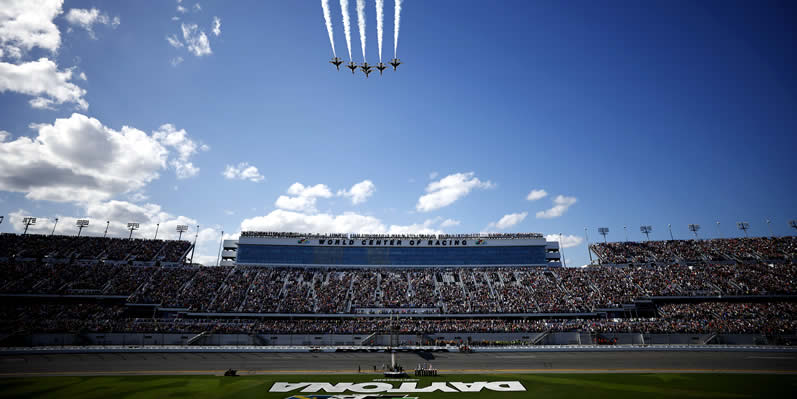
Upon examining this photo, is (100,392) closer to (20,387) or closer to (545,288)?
(20,387)

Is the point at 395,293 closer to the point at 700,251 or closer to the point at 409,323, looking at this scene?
the point at 409,323

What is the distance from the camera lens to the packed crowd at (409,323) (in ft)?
160

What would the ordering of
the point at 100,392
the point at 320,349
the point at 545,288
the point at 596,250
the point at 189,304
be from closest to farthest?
the point at 100,392 < the point at 320,349 < the point at 189,304 < the point at 545,288 < the point at 596,250

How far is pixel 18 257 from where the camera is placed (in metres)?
66.9

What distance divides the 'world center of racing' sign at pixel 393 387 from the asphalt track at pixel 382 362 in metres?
4.71

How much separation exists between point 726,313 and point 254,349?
71887 mm

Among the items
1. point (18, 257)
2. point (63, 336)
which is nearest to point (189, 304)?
point (63, 336)

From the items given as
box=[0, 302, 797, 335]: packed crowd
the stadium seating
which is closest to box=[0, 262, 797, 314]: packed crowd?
the stadium seating

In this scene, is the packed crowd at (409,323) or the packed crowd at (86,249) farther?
the packed crowd at (86,249)

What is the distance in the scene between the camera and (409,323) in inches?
2142

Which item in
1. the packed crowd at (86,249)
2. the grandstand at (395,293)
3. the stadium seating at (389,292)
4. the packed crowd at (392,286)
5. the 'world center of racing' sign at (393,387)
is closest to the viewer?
the 'world center of racing' sign at (393,387)

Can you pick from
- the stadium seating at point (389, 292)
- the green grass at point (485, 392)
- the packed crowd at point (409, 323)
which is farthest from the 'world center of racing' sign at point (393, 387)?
the stadium seating at point (389, 292)

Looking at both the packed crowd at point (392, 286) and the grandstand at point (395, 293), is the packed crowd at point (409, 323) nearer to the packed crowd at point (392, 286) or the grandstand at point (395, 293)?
the grandstand at point (395, 293)

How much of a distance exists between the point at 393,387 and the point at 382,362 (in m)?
10.5
